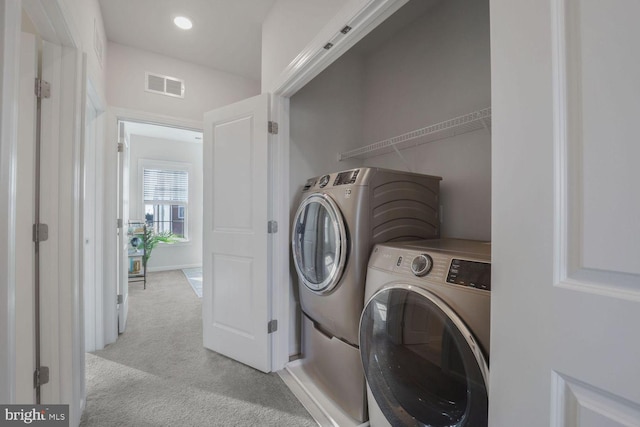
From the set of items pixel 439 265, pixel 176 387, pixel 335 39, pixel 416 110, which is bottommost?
pixel 176 387

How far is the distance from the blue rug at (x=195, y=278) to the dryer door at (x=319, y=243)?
2509 mm

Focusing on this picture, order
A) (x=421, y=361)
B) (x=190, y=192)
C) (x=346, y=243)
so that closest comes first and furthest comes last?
(x=421, y=361) < (x=346, y=243) < (x=190, y=192)

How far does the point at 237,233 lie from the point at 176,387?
1043 mm

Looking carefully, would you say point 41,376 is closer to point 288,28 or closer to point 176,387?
point 176,387

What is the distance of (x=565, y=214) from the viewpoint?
0.52m

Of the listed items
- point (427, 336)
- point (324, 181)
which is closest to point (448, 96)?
point (324, 181)

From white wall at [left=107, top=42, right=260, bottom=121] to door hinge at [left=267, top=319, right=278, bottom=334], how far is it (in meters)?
2.06

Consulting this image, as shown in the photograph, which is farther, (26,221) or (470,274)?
(26,221)

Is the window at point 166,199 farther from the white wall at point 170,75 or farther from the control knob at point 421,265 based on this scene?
the control knob at point 421,265

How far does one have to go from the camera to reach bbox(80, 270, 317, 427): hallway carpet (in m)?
1.50

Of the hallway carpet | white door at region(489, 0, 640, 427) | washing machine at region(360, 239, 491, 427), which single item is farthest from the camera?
the hallway carpet

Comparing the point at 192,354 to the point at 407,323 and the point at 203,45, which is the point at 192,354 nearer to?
the point at 407,323

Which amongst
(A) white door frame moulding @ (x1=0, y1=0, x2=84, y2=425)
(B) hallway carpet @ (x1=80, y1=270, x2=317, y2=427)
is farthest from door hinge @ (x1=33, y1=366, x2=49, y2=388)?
(B) hallway carpet @ (x1=80, y1=270, x2=317, y2=427)

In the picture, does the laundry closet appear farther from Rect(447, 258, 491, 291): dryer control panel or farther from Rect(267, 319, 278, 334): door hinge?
Rect(447, 258, 491, 291): dryer control panel
